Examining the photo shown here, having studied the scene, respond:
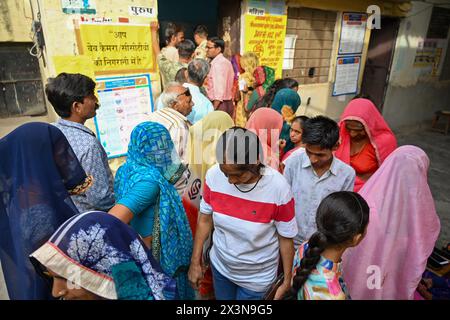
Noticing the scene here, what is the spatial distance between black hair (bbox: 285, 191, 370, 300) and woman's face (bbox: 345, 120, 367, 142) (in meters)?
1.27

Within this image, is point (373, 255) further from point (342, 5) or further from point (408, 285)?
point (342, 5)

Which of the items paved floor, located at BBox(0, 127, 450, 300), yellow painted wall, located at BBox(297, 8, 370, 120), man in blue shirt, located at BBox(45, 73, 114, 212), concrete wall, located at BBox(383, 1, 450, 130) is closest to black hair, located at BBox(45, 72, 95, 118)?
man in blue shirt, located at BBox(45, 73, 114, 212)

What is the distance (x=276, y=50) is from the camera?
560 cm

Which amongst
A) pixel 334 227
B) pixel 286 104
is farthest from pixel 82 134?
pixel 286 104

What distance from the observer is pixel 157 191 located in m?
1.78

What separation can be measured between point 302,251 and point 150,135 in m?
1.10

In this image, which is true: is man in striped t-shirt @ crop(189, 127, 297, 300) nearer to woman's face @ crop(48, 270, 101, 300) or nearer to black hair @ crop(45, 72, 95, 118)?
woman's face @ crop(48, 270, 101, 300)

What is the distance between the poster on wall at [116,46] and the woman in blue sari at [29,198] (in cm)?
224

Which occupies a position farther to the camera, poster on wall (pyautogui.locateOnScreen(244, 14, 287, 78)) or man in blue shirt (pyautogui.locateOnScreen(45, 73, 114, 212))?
poster on wall (pyautogui.locateOnScreen(244, 14, 287, 78))

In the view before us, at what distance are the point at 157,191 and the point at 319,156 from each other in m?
1.04

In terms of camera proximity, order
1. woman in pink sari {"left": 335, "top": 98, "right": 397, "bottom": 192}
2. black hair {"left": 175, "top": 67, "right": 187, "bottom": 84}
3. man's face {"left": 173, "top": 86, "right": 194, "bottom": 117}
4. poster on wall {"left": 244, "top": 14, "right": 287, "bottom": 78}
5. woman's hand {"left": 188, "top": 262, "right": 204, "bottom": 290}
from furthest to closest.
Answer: poster on wall {"left": 244, "top": 14, "right": 287, "bottom": 78}, black hair {"left": 175, "top": 67, "right": 187, "bottom": 84}, man's face {"left": 173, "top": 86, "right": 194, "bottom": 117}, woman in pink sari {"left": 335, "top": 98, "right": 397, "bottom": 192}, woman's hand {"left": 188, "top": 262, "right": 204, "bottom": 290}

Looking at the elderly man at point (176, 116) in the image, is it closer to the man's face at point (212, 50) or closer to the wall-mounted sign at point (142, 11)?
the wall-mounted sign at point (142, 11)

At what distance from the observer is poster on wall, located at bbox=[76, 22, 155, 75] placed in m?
3.45

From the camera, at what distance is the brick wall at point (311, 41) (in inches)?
229
